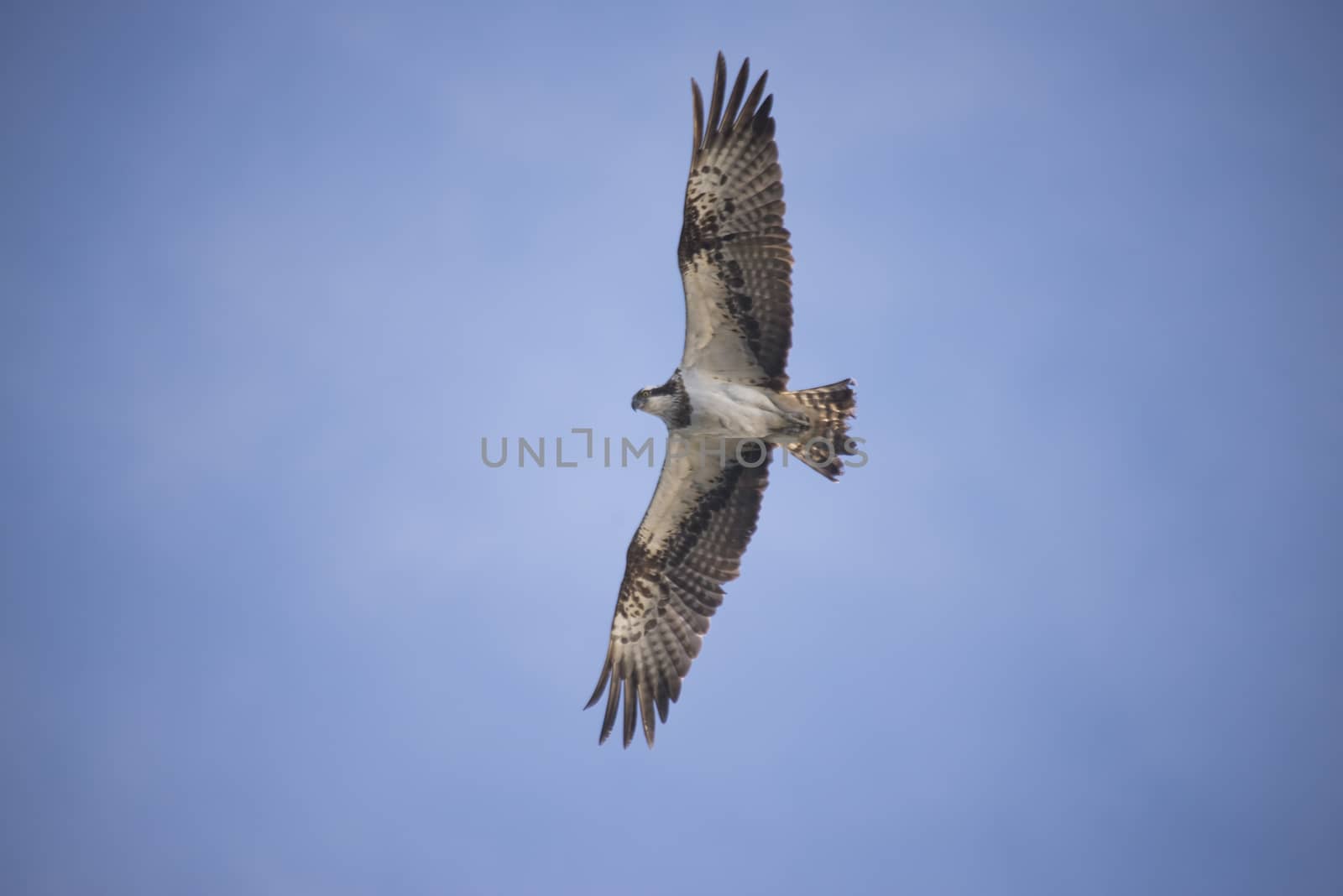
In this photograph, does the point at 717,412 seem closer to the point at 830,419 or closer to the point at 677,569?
the point at 830,419

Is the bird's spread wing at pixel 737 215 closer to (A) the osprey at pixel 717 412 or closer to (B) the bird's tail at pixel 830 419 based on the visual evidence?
(A) the osprey at pixel 717 412

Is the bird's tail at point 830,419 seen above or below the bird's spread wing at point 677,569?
above

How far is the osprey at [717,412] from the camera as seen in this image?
969 centimetres

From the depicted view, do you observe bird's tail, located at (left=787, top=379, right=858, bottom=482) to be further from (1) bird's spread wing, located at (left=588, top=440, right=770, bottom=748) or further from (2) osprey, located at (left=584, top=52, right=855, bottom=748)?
(1) bird's spread wing, located at (left=588, top=440, right=770, bottom=748)

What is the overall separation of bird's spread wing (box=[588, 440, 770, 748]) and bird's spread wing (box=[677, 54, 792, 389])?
1.78 meters

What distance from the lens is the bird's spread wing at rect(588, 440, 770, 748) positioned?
35.9ft

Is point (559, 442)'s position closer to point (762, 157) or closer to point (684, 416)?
point (684, 416)

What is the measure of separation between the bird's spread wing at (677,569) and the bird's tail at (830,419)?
0.79 metres

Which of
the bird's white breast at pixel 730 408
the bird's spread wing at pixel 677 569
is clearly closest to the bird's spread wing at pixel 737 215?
the bird's white breast at pixel 730 408

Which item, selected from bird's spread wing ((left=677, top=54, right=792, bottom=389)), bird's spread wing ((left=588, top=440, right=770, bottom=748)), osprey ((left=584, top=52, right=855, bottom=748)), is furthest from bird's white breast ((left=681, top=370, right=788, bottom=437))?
bird's spread wing ((left=677, top=54, right=792, bottom=389))

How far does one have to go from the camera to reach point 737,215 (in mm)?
9664

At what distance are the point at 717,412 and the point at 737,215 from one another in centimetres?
200

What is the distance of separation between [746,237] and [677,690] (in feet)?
16.3

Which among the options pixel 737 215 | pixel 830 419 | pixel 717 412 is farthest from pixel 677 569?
pixel 737 215
